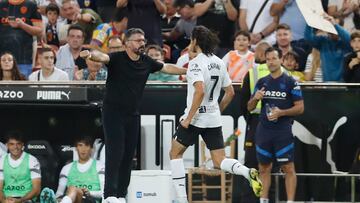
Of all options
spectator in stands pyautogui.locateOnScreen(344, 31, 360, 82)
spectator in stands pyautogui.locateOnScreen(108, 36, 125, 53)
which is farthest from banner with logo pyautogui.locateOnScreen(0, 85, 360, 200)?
spectator in stands pyautogui.locateOnScreen(108, 36, 125, 53)

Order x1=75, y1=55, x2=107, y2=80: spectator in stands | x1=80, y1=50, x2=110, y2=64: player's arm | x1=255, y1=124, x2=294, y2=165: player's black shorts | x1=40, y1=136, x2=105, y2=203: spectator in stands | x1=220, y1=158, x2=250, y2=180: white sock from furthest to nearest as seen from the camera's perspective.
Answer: x1=75, y1=55, x2=107, y2=80: spectator in stands → x1=40, y1=136, x2=105, y2=203: spectator in stands → x1=255, y1=124, x2=294, y2=165: player's black shorts → x1=220, y1=158, x2=250, y2=180: white sock → x1=80, y1=50, x2=110, y2=64: player's arm

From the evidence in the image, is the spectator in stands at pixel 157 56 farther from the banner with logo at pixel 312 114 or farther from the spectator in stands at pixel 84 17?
the spectator in stands at pixel 84 17

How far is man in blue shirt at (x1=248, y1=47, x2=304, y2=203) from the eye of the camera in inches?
581

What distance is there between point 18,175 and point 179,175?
10.6ft

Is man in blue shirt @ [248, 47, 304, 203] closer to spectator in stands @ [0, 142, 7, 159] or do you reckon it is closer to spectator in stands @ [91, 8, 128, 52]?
spectator in stands @ [91, 8, 128, 52]

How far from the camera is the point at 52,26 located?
18.4 meters

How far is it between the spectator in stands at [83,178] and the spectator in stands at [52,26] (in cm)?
314

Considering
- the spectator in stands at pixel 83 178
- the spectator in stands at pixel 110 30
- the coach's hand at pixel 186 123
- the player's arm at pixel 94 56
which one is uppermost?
the spectator in stands at pixel 110 30

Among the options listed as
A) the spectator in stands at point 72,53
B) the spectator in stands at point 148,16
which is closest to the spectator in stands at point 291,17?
the spectator in stands at point 148,16

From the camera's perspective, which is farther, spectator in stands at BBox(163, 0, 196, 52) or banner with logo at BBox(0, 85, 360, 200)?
spectator in stands at BBox(163, 0, 196, 52)

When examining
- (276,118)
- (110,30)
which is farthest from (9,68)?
(276,118)

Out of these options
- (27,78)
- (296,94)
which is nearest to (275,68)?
(296,94)

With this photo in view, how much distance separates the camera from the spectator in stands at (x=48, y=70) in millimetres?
16484

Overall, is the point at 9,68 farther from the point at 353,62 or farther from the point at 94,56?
the point at 353,62
